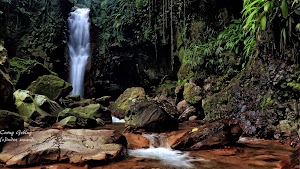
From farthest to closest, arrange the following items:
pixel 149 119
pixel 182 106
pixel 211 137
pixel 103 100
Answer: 1. pixel 103 100
2. pixel 182 106
3. pixel 149 119
4. pixel 211 137

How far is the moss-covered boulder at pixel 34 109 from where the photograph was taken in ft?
28.9

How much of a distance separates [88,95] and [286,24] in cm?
1291

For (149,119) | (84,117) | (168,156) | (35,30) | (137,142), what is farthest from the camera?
(35,30)

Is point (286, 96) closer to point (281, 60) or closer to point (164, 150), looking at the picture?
point (281, 60)

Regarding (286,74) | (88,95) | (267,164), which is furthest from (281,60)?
(88,95)

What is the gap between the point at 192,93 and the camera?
11188 millimetres

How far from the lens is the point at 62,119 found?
365 inches

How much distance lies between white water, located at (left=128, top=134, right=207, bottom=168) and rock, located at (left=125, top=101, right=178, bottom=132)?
1300 mm

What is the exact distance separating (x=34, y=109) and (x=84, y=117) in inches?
69.4

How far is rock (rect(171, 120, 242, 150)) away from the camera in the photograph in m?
5.41

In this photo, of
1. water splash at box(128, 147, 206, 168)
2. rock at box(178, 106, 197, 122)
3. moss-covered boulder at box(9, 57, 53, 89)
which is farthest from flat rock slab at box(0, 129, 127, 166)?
moss-covered boulder at box(9, 57, 53, 89)

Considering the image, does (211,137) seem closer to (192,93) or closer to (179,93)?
(192,93)

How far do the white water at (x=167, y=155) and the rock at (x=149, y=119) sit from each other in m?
1.30

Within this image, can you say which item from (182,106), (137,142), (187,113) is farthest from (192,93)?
(137,142)
